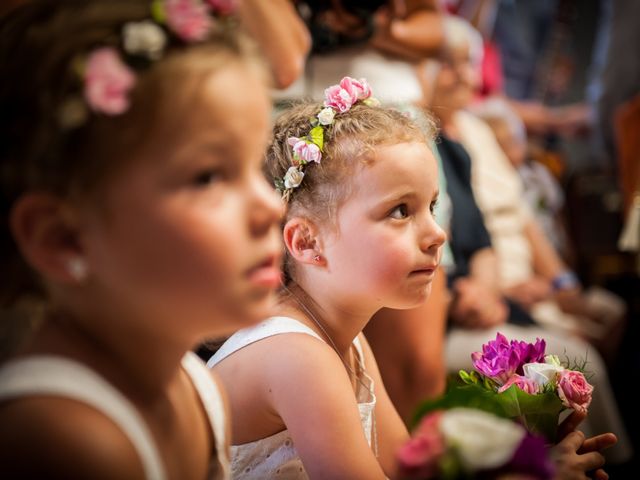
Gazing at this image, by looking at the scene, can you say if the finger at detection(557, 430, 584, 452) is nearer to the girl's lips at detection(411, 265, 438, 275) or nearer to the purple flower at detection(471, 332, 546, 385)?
the purple flower at detection(471, 332, 546, 385)

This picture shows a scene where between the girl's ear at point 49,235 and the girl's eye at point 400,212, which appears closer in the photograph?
the girl's ear at point 49,235

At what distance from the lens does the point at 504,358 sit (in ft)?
3.67

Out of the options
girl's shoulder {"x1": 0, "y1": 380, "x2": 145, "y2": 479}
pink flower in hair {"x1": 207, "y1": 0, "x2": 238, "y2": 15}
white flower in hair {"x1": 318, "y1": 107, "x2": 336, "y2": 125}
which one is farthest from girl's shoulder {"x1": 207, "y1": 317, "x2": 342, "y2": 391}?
pink flower in hair {"x1": 207, "y1": 0, "x2": 238, "y2": 15}

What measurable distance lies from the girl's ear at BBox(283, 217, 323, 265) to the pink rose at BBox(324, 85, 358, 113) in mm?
189

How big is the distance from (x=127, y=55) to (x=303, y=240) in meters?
0.59

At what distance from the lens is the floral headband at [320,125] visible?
1.23 metres

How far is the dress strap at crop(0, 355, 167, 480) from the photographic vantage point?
71 cm

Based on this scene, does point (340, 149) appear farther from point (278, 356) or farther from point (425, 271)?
point (278, 356)

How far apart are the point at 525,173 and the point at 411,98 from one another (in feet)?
7.76

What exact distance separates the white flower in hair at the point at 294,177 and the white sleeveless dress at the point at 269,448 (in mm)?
220

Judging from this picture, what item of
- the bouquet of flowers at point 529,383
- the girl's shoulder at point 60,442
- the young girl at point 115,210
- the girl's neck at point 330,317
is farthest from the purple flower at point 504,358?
the girl's shoulder at point 60,442

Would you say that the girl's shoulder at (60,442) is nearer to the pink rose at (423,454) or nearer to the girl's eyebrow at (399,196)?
the pink rose at (423,454)

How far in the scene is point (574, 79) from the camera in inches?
241

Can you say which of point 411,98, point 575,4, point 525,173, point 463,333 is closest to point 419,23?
point 411,98
